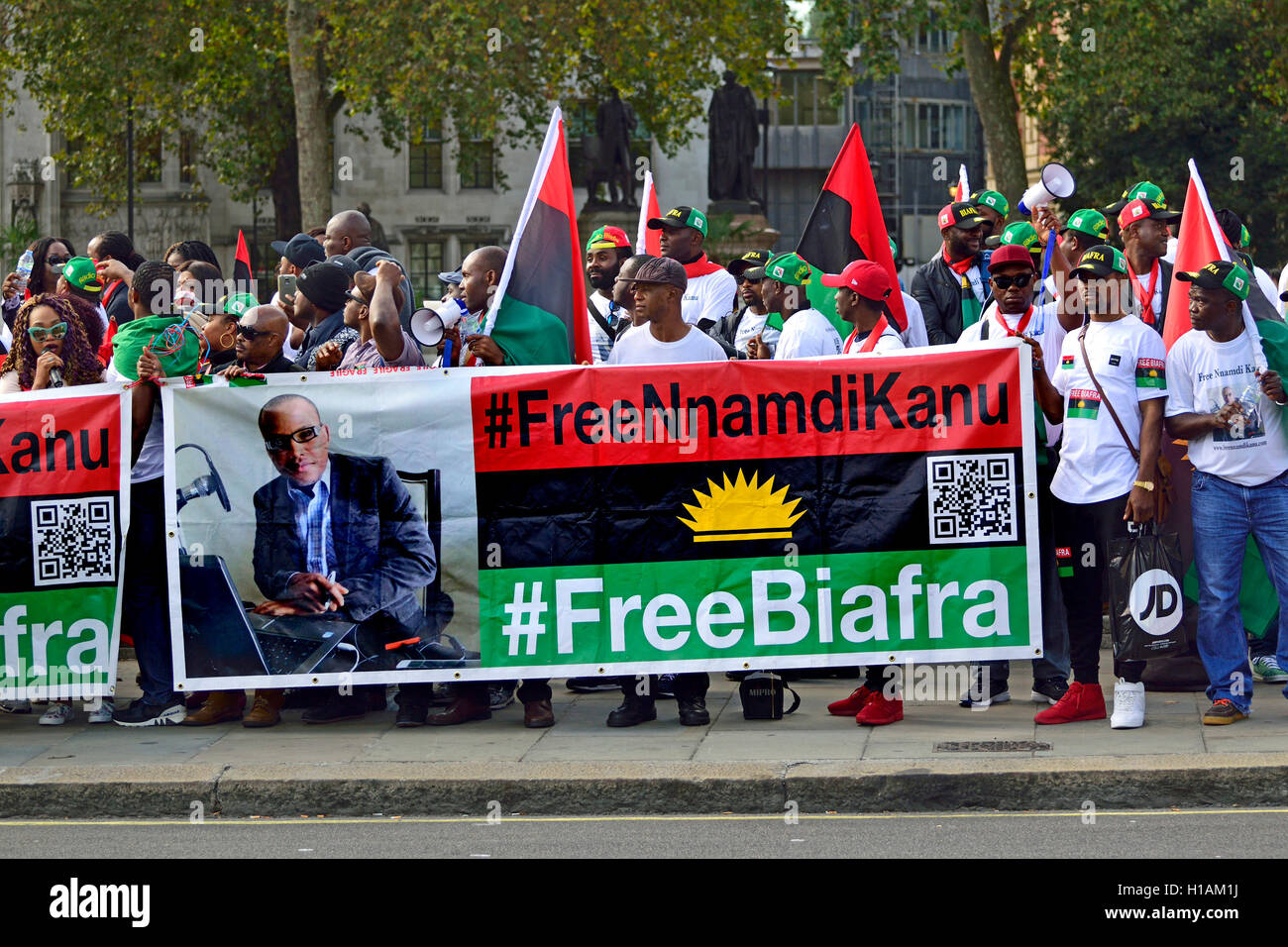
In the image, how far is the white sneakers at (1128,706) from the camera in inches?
310

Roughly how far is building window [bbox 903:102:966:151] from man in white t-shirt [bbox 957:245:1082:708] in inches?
2509

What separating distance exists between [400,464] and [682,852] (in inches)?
104

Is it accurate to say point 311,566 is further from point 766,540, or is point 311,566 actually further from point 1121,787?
point 1121,787

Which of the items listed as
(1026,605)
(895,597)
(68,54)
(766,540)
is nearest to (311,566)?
(766,540)

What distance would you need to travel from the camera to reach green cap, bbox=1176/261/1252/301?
7.82 metres

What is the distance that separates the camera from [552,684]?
9.68 m

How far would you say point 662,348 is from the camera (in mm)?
8562

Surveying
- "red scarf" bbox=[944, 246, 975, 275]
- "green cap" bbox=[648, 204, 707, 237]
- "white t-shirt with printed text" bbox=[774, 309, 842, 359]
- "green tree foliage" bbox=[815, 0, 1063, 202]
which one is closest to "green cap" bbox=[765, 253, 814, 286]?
"green cap" bbox=[648, 204, 707, 237]

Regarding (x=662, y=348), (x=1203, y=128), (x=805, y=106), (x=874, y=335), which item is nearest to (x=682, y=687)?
(x=662, y=348)

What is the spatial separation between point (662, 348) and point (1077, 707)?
2390 mm

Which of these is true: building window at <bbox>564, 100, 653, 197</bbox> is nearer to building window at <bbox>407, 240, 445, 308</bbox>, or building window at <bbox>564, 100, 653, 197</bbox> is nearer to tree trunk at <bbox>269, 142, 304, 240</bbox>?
building window at <bbox>407, 240, 445, 308</bbox>

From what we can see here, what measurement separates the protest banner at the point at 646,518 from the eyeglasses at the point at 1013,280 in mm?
434

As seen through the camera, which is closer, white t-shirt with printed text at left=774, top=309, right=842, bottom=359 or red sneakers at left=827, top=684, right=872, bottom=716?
red sneakers at left=827, top=684, right=872, bottom=716

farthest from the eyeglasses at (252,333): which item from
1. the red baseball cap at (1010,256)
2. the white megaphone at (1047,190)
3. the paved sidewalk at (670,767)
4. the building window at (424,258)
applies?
the building window at (424,258)
